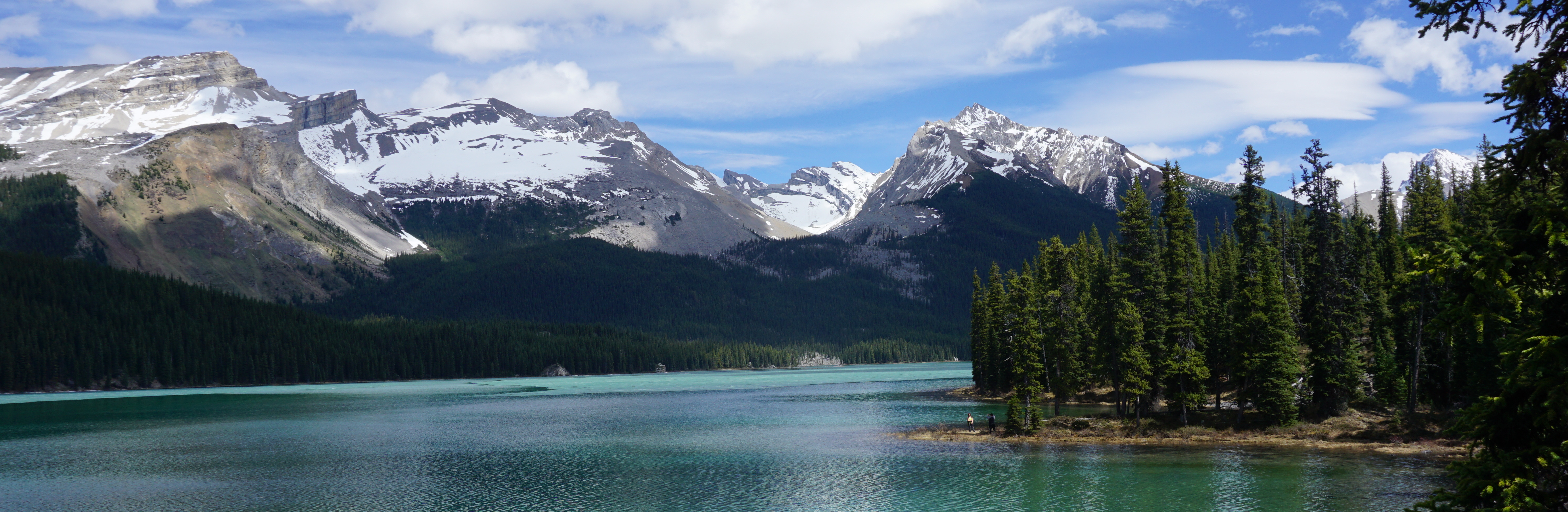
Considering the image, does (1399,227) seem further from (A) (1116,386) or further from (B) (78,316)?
(B) (78,316)

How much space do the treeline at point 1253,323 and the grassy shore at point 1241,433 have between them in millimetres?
1112

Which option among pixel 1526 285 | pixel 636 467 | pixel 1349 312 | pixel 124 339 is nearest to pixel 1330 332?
pixel 1349 312

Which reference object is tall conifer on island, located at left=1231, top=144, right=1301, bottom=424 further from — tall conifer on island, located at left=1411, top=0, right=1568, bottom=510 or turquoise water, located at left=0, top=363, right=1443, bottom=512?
tall conifer on island, located at left=1411, top=0, right=1568, bottom=510

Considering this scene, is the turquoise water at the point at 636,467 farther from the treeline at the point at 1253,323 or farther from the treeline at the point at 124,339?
the treeline at the point at 124,339

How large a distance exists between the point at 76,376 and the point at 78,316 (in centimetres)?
1550

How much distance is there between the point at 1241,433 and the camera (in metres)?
67.2

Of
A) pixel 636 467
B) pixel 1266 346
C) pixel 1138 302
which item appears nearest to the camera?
pixel 636 467

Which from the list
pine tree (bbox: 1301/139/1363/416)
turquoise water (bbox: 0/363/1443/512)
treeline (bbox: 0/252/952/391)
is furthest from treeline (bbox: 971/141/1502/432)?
treeline (bbox: 0/252/952/391)

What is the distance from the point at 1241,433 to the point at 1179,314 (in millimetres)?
9376

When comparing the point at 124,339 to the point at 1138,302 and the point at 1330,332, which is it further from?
the point at 1330,332

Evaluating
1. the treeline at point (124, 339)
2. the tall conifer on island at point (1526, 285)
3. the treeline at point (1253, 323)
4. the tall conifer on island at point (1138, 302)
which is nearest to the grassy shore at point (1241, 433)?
the treeline at point (1253, 323)

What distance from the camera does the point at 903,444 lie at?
224 feet

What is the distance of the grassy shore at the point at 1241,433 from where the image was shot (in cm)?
5953

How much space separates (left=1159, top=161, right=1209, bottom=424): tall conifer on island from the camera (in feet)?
226
